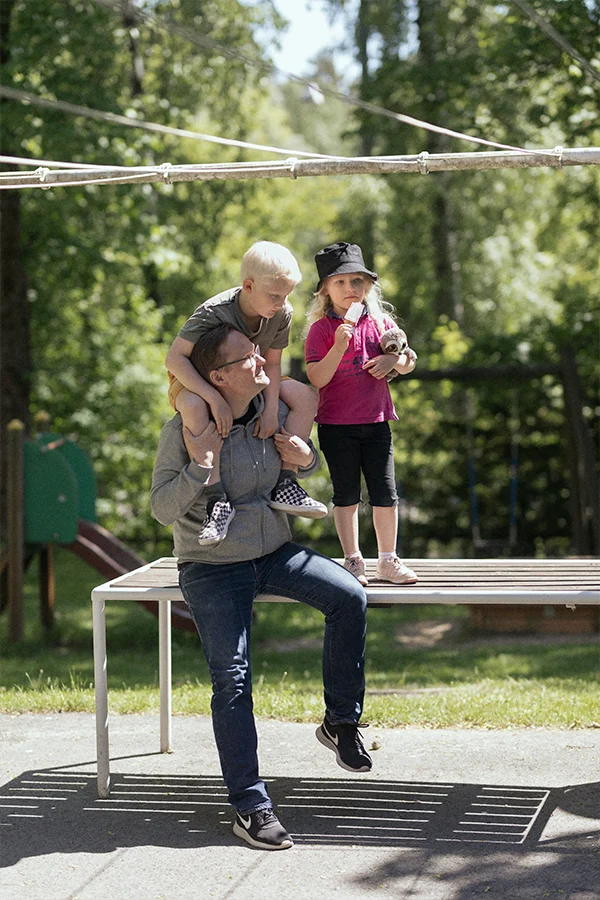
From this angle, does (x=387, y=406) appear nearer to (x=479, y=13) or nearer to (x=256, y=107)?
(x=479, y=13)

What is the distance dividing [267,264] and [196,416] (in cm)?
55

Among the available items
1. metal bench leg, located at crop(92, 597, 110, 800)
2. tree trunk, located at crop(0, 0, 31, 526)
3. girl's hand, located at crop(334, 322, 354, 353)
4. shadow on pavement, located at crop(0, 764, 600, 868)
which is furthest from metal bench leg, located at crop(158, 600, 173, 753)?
tree trunk, located at crop(0, 0, 31, 526)

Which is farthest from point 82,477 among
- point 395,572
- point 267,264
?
point 267,264

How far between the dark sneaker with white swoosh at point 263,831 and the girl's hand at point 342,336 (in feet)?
5.19

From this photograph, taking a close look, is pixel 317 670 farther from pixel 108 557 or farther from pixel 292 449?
pixel 292 449

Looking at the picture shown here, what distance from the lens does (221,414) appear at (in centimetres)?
394

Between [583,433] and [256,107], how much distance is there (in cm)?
1064

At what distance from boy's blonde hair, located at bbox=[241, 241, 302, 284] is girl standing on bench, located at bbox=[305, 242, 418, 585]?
42 cm

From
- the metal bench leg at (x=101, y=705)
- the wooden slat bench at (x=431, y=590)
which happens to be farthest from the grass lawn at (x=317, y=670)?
the metal bench leg at (x=101, y=705)

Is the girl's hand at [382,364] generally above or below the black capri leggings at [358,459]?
above

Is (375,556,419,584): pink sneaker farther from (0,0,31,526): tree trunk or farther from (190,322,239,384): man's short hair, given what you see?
(0,0,31,526): tree trunk

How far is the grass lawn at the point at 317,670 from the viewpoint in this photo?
5480 mm

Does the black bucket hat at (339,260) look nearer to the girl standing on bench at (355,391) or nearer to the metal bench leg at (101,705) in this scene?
the girl standing on bench at (355,391)

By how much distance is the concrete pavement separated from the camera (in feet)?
11.3
